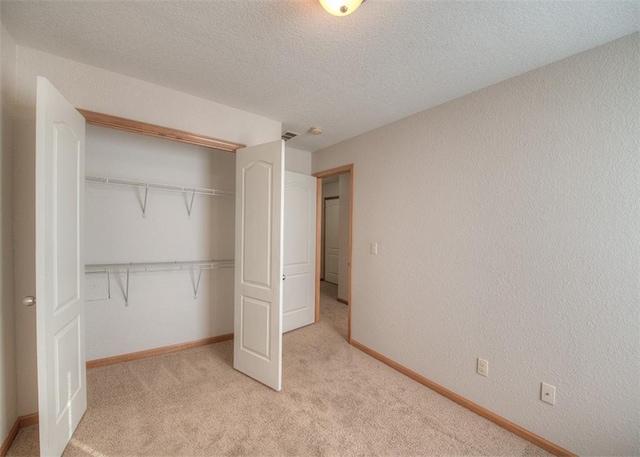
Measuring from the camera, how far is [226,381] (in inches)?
88.7

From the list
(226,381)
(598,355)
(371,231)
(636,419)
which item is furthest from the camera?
(371,231)

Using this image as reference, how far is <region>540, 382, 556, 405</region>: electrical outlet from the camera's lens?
1624 millimetres

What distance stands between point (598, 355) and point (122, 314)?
3646mm

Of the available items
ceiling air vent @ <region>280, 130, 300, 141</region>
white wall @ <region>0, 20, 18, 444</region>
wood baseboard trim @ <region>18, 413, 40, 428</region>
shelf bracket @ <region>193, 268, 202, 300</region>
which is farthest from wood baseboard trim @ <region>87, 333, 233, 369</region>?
ceiling air vent @ <region>280, 130, 300, 141</region>

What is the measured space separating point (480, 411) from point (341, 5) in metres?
2.71

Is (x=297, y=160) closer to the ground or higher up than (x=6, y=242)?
higher up

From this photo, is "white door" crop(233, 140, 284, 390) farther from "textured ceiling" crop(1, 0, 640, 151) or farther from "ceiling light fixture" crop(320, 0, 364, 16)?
"ceiling light fixture" crop(320, 0, 364, 16)

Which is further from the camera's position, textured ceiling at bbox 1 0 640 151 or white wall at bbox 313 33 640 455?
white wall at bbox 313 33 640 455

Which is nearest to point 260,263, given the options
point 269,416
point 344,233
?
point 269,416

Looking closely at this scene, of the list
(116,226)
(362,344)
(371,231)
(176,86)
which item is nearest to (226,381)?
(362,344)

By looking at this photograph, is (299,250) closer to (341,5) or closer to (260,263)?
(260,263)

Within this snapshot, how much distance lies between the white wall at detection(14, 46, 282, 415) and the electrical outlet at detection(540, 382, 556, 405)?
10.5 feet

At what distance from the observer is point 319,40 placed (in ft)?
4.99

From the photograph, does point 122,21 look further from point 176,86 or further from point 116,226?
point 116,226
